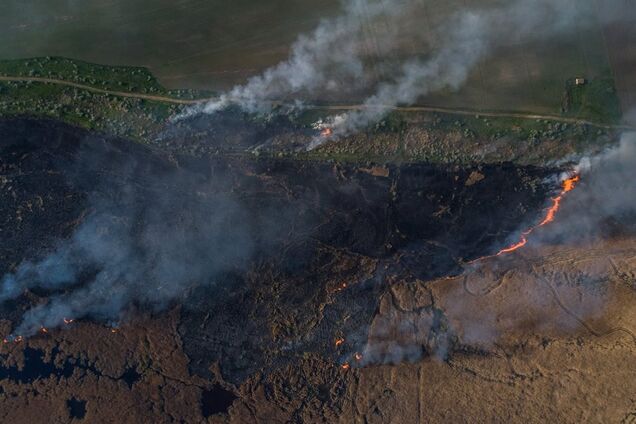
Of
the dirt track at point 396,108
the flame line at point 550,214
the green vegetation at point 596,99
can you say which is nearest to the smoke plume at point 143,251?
the dirt track at point 396,108

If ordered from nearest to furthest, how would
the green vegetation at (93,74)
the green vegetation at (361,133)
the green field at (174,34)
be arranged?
the green vegetation at (361,133) → the green field at (174,34) → the green vegetation at (93,74)

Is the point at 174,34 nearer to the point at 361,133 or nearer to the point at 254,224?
the point at 254,224

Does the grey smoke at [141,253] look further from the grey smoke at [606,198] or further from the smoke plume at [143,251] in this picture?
the grey smoke at [606,198]

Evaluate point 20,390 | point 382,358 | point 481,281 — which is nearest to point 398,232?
point 481,281

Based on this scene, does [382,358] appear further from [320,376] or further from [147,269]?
[147,269]

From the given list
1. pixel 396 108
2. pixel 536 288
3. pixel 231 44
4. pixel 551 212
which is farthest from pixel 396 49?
pixel 536 288

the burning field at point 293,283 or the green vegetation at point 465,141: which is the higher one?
the green vegetation at point 465,141
